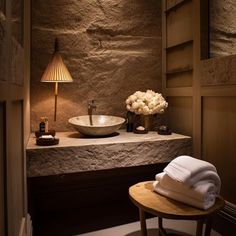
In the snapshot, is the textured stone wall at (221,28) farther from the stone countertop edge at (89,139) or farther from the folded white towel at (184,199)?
the folded white towel at (184,199)

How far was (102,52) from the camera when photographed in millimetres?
2482

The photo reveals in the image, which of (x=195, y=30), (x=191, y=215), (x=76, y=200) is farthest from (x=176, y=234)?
(x=195, y=30)

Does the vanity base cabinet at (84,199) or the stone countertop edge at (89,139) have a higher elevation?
the stone countertop edge at (89,139)

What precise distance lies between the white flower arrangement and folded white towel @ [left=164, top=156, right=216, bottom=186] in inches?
33.5

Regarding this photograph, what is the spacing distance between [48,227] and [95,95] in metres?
1.20

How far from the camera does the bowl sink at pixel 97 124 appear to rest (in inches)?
79.0

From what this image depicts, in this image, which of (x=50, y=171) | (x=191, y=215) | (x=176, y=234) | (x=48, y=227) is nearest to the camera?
(x=191, y=215)

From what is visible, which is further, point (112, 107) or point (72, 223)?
point (112, 107)

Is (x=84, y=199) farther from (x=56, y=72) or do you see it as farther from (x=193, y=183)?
(x=193, y=183)

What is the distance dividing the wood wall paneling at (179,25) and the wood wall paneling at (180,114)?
0.53 metres

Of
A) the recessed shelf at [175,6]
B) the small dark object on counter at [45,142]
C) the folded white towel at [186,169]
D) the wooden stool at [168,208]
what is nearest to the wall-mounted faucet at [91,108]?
the small dark object on counter at [45,142]

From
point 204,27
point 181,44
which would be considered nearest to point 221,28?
point 204,27

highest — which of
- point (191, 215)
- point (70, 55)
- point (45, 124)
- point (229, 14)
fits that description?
point (229, 14)

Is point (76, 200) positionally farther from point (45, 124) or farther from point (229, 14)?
point (229, 14)
